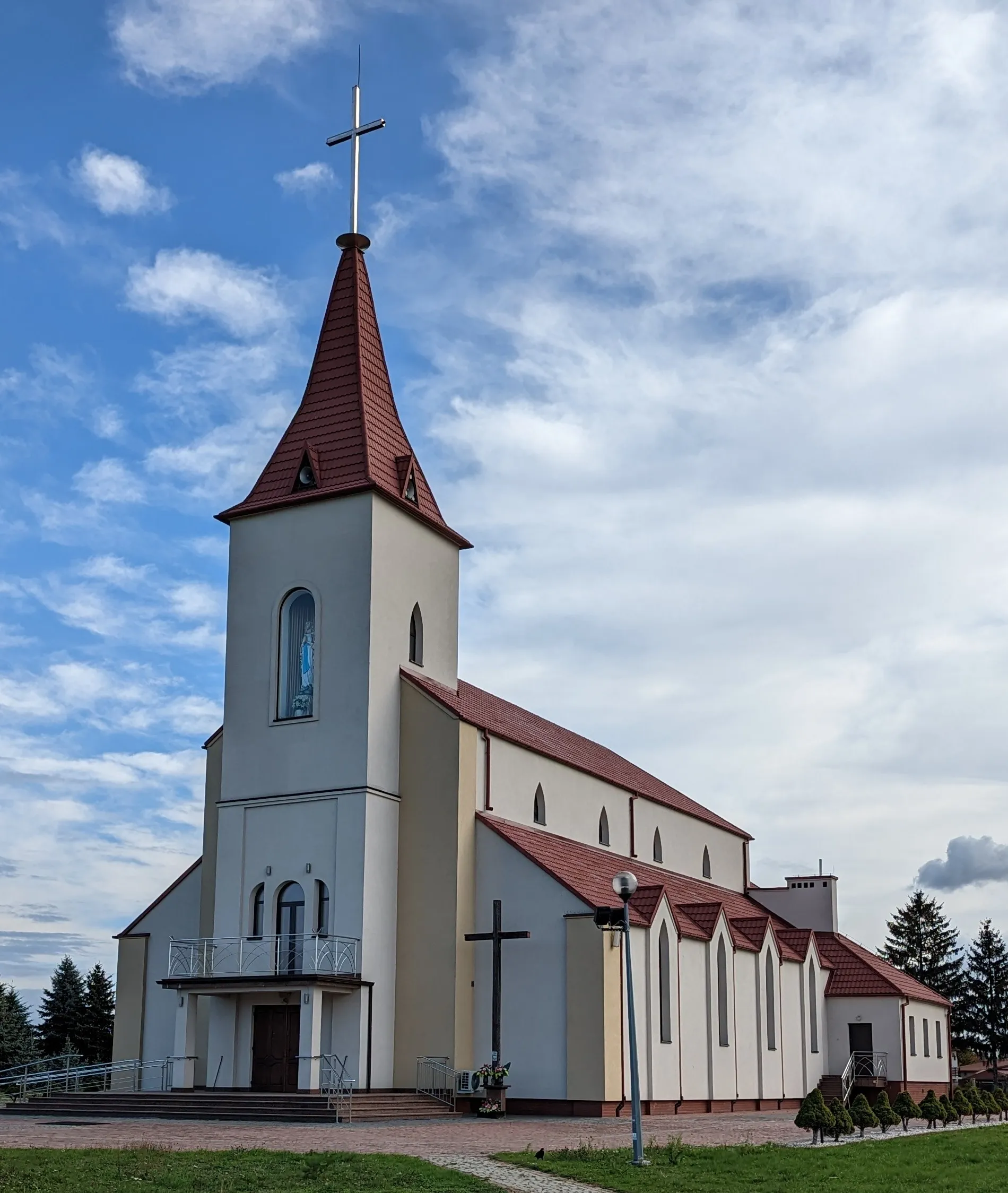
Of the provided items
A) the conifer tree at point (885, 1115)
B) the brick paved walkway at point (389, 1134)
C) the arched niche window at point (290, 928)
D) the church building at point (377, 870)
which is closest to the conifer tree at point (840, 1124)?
the brick paved walkway at point (389, 1134)

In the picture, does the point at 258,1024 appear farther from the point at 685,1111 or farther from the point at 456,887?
the point at 685,1111

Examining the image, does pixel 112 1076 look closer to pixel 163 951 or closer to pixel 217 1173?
pixel 163 951

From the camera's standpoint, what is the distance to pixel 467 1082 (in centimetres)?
3048

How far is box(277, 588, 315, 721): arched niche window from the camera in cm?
3391

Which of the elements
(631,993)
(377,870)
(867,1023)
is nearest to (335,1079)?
(377,870)

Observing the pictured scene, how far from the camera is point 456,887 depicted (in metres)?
32.1

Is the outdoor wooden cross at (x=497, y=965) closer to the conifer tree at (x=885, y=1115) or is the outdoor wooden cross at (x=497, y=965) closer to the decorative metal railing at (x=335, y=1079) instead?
the decorative metal railing at (x=335, y=1079)

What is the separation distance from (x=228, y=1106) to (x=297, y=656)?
36.2 ft

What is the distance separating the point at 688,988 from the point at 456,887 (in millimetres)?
7284

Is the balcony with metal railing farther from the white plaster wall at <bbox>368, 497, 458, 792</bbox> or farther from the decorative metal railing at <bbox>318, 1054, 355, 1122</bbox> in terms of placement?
the white plaster wall at <bbox>368, 497, 458, 792</bbox>

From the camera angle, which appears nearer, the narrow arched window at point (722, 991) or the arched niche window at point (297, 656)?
the arched niche window at point (297, 656)

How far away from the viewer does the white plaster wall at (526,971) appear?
30781 millimetres

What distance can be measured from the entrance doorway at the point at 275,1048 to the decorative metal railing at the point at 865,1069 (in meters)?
21.2

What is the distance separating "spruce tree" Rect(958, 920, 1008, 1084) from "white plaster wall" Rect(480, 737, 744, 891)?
113ft
